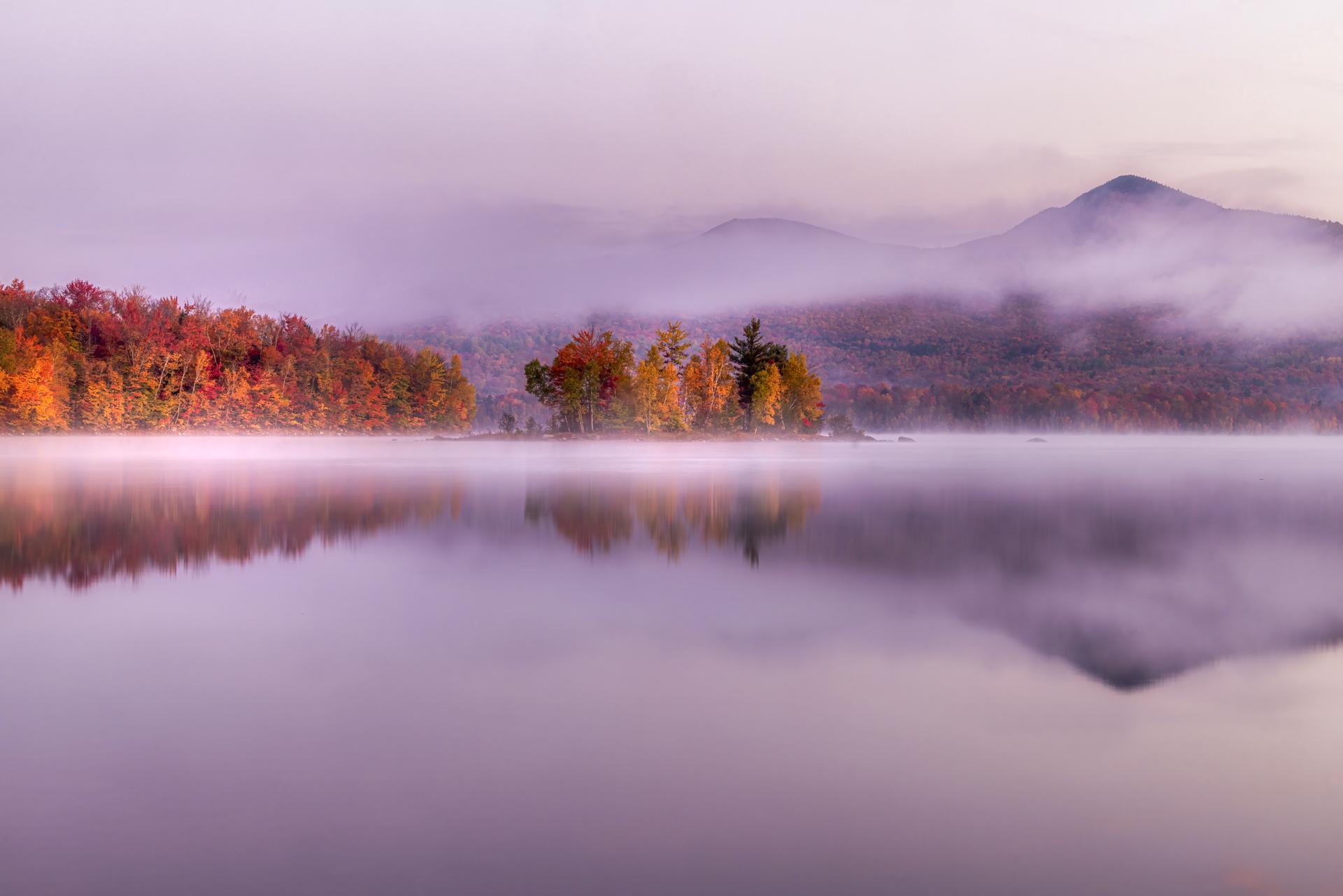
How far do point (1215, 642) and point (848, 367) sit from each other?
191 metres

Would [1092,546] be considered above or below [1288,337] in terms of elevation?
below

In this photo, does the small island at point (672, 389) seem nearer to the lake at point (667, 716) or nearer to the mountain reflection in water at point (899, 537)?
the mountain reflection in water at point (899, 537)

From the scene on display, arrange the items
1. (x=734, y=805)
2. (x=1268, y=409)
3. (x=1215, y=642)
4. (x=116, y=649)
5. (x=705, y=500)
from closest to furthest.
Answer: (x=734, y=805)
(x=116, y=649)
(x=1215, y=642)
(x=705, y=500)
(x=1268, y=409)

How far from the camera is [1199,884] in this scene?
13.5 ft

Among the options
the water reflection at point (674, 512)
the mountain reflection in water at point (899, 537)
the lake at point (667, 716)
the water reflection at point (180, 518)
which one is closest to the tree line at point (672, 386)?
the water reflection at point (180, 518)

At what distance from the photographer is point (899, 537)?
17.0m

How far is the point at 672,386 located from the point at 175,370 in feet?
121

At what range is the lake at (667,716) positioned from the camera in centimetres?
428

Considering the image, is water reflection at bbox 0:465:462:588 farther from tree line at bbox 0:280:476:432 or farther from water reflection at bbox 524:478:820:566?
tree line at bbox 0:280:476:432

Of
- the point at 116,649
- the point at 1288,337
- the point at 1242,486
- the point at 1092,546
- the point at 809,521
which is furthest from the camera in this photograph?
the point at 1288,337

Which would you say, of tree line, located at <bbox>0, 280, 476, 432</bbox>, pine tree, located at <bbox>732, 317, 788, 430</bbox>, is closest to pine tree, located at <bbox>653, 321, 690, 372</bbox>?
pine tree, located at <bbox>732, 317, 788, 430</bbox>

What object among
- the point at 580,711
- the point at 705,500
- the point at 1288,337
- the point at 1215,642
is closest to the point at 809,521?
the point at 705,500

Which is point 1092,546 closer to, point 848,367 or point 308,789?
point 308,789

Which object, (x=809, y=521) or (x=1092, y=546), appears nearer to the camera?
(x=1092, y=546)
